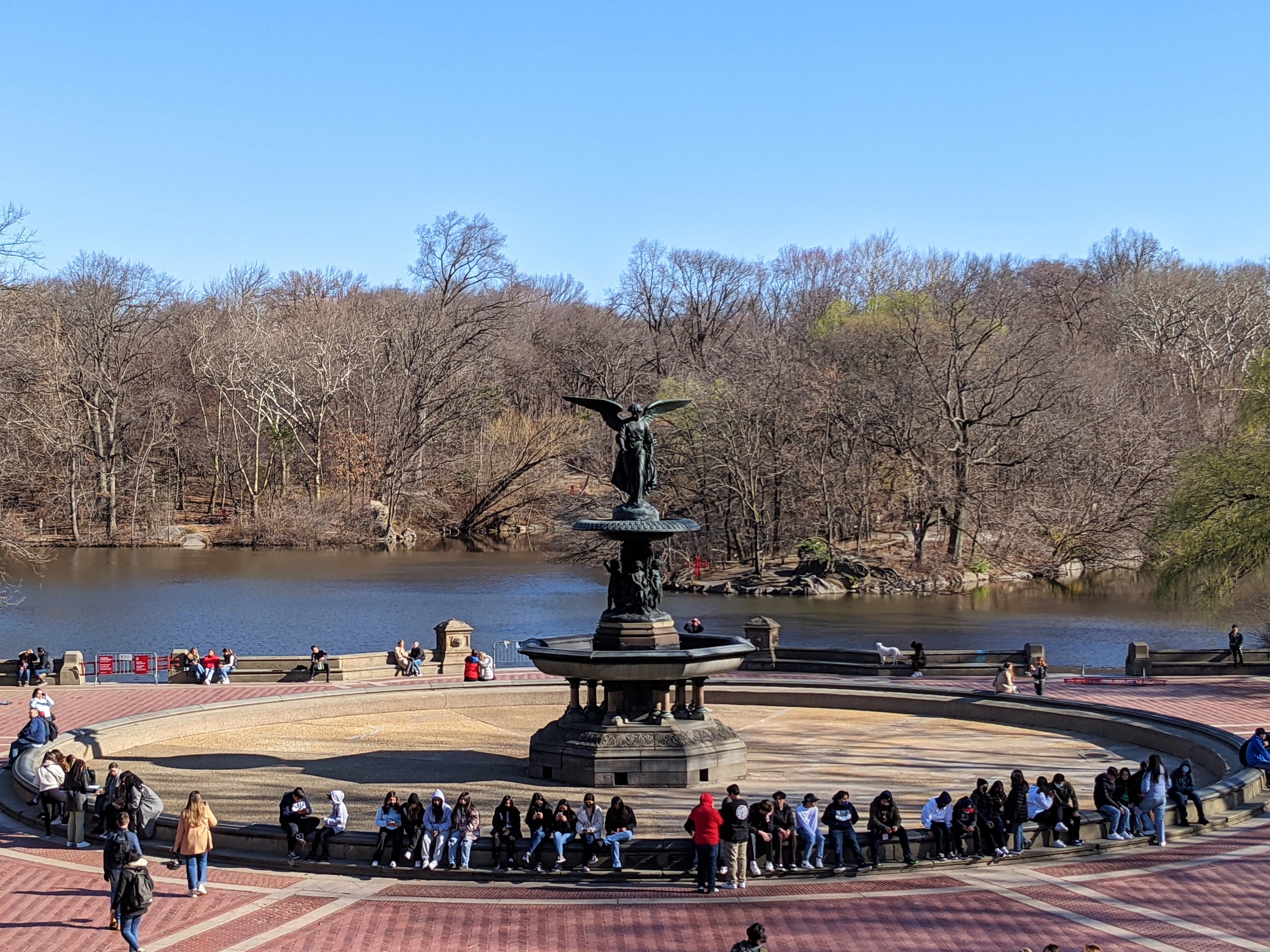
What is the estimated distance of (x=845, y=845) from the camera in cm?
1722

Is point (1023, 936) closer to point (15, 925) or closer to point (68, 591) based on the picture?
point (15, 925)

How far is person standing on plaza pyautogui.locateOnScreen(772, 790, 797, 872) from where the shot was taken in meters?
17.1

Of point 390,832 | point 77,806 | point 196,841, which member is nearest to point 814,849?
point 390,832

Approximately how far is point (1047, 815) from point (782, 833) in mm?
3454

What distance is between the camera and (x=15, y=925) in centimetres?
1506

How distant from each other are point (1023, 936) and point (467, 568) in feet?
200

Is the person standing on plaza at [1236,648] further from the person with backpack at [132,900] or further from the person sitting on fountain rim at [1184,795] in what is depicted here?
the person with backpack at [132,900]

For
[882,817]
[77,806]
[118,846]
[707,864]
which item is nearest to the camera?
[118,846]

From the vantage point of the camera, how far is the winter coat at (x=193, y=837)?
15836 millimetres

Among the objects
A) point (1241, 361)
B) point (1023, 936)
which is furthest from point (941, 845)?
point (1241, 361)

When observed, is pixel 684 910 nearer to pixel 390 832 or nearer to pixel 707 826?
pixel 707 826

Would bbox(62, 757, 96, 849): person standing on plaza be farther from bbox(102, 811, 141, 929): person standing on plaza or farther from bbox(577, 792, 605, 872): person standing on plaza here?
bbox(577, 792, 605, 872): person standing on plaza

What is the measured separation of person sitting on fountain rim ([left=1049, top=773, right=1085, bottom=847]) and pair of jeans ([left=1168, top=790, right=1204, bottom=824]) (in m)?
1.88

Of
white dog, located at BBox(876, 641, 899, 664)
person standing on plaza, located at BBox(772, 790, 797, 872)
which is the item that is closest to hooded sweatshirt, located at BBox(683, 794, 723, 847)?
person standing on plaza, located at BBox(772, 790, 797, 872)
